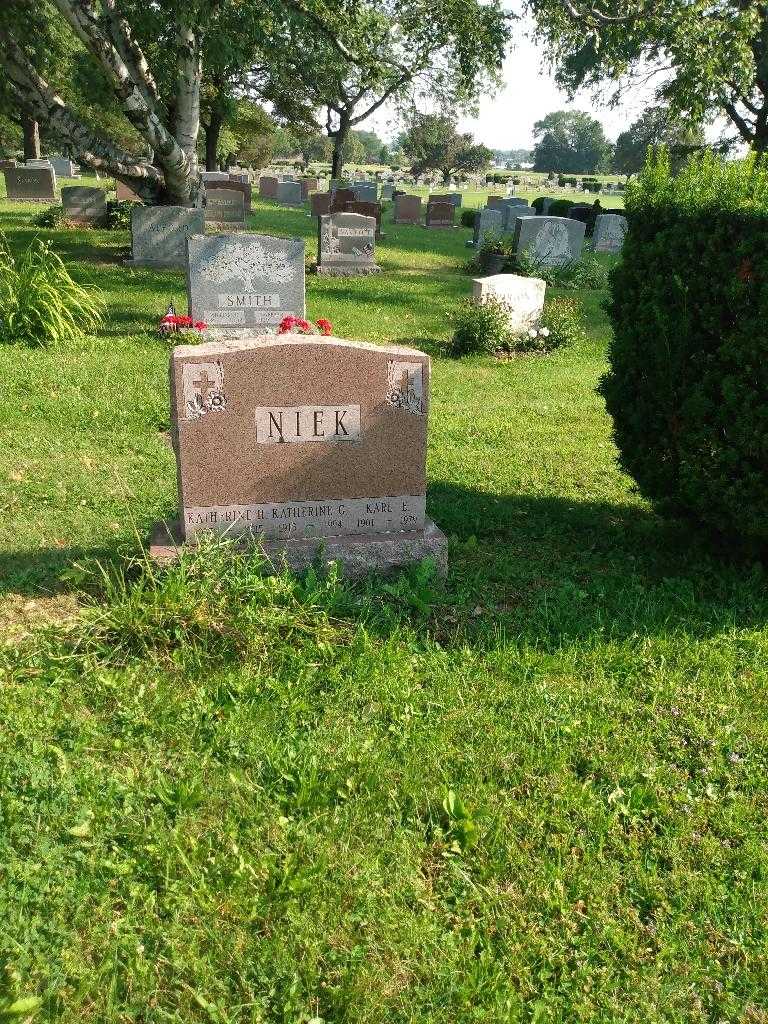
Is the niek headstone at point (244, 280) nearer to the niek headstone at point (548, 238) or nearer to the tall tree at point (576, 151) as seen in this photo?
the niek headstone at point (548, 238)

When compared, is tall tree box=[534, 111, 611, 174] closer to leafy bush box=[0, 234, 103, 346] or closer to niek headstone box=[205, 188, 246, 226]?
niek headstone box=[205, 188, 246, 226]

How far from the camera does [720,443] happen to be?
13.9 feet

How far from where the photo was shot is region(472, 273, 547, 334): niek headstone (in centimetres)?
1073

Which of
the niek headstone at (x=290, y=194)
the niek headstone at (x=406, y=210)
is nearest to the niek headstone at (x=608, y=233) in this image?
the niek headstone at (x=406, y=210)

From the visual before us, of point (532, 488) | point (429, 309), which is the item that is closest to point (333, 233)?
point (429, 309)

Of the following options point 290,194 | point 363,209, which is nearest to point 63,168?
point 290,194

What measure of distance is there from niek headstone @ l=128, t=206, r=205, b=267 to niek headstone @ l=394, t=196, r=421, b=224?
56.8 feet

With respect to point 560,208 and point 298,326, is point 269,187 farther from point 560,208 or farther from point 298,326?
point 298,326

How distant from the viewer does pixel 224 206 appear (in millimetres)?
23406

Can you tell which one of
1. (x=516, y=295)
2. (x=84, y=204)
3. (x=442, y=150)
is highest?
(x=442, y=150)

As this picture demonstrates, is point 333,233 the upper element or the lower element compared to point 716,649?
upper

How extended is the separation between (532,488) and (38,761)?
4175mm

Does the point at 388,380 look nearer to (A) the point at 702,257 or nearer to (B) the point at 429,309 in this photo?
(A) the point at 702,257

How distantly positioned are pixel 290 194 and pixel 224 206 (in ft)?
36.6
